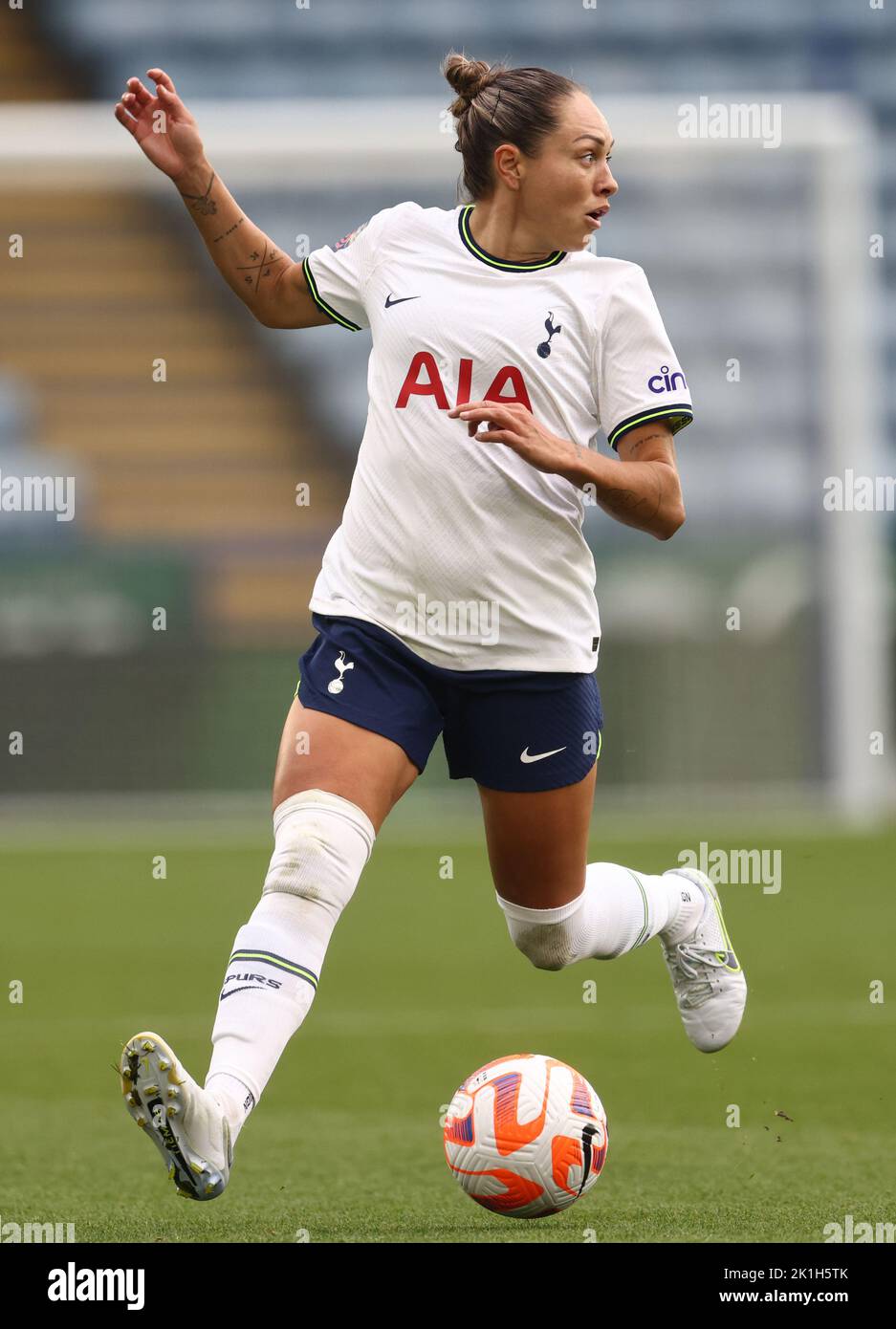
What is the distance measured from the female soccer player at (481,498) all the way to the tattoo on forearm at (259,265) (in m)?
0.18

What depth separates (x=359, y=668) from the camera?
4273mm

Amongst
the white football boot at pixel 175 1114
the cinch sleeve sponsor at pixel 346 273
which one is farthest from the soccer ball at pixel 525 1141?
the cinch sleeve sponsor at pixel 346 273

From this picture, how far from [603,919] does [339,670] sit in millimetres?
1091

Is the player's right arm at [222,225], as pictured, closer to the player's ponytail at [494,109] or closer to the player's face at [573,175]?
the player's ponytail at [494,109]

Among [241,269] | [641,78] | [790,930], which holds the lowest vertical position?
[790,930]

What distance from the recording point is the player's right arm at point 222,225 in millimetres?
4641

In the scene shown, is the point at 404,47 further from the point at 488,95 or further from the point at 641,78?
the point at 488,95

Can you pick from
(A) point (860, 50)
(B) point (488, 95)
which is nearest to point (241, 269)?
(B) point (488, 95)

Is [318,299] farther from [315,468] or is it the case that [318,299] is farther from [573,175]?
[315,468]

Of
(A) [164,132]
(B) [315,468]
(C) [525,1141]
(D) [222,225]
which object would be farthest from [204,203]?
(B) [315,468]

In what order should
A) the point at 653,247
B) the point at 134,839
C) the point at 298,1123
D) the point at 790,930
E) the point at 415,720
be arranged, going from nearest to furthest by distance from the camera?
the point at 415,720 < the point at 298,1123 < the point at 790,930 < the point at 134,839 < the point at 653,247

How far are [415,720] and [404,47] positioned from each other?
19.5m

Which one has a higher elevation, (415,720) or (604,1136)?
(415,720)

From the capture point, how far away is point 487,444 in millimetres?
4281
